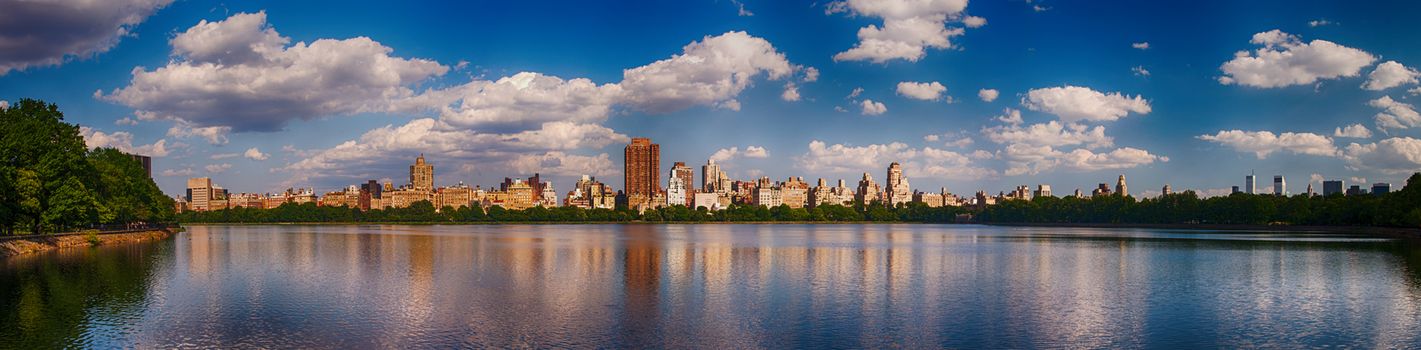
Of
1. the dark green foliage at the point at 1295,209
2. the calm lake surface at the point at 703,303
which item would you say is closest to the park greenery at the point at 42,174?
the calm lake surface at the point at 703,303

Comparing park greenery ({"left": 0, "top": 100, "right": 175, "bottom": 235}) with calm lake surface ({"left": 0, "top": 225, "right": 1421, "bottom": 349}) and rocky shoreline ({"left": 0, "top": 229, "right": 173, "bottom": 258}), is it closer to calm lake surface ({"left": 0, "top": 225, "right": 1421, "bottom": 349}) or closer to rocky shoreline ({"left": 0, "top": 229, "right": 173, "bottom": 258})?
rocky shoreline ({"left": 0, "top": 229, "right": 173, "bottom": 258})

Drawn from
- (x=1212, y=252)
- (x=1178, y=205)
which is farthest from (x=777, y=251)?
(x=1178, y=205)

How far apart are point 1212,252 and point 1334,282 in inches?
1259

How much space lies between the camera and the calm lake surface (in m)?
29.3

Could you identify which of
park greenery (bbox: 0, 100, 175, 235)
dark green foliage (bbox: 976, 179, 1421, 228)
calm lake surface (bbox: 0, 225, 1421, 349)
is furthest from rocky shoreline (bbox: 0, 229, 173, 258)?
dark green foliage (bbox: 976, 179, 1421, 228)

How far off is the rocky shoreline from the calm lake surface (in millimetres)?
4545

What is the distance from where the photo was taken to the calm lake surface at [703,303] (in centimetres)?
2931

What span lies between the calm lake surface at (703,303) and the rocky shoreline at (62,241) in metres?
4.55

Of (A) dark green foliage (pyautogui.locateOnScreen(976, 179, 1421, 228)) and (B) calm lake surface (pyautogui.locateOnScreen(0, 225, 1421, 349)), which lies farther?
(A) dark green foliage (pyautogui.locateOnScreen(976, 179, 1421, 228))

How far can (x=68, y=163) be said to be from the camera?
74188 millimetres

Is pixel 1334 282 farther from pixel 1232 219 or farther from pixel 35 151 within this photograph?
pixel 1232 219

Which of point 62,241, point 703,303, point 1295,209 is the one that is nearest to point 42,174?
point 62,241

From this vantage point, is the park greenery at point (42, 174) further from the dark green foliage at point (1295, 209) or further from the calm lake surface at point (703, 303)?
the dark green foliage at point (1295, 209)

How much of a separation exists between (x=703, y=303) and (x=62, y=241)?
62.6 m
